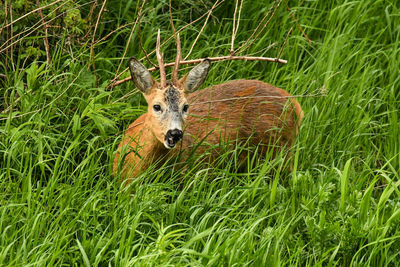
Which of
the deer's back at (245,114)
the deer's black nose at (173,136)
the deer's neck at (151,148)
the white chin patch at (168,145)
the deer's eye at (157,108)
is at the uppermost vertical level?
the deer's eye at (157,108)

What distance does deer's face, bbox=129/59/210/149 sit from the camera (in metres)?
4.90

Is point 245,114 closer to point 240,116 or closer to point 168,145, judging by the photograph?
point 240,116

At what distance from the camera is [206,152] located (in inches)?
205

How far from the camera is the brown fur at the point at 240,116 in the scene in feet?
17.8

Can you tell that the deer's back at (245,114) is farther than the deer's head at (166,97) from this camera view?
Yes

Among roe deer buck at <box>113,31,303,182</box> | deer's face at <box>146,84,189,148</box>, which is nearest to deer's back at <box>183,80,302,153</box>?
roe deer buck at <box>113,31,303,182</box>

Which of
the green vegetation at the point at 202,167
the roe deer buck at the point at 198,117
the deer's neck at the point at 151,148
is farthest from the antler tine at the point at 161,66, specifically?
the green vegetation at the point at 202,167

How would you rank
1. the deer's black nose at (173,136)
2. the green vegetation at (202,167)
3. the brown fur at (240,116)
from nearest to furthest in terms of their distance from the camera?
1. the green vegetation at (202,167)
2. the deer's black nose at (173,136)
3. the brown fur at (240,116)

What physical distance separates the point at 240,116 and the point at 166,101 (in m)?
0.84

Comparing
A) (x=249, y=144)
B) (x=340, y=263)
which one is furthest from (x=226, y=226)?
(x=249, y=144)

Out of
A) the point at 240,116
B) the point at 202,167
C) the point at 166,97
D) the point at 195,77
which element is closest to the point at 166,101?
the point at 166,97

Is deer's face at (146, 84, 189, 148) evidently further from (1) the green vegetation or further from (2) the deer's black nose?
(1) the green vegetation

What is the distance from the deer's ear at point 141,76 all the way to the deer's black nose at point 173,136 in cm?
45

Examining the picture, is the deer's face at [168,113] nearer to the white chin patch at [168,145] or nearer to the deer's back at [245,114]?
the white chin patch at [168,145]
